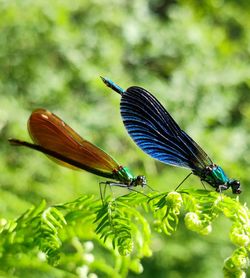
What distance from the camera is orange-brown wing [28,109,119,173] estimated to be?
1660 millimetres

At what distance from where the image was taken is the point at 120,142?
4000 mm

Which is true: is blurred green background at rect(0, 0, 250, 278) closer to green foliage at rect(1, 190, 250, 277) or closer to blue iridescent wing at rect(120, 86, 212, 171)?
green foliage at rect(1, 190, 250, 277)

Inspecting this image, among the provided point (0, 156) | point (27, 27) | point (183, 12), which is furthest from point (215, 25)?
point (0, 156)

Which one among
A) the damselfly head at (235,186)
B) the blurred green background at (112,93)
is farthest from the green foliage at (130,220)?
the blurred green background at (112,93)

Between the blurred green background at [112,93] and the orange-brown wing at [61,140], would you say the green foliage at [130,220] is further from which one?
the blurred green background at [112,93]

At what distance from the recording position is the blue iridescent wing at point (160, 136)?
5.25ft

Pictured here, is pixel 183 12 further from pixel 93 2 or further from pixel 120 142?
pixel 120 142

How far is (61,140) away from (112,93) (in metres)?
1.90

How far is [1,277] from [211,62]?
2535 mm

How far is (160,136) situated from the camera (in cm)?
164

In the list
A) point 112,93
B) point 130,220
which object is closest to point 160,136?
point 130,220

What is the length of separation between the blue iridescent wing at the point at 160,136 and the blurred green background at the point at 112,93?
1.53 m

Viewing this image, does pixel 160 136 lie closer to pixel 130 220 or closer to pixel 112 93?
pixel 130 220

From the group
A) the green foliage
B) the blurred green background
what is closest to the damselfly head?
the green foliage
